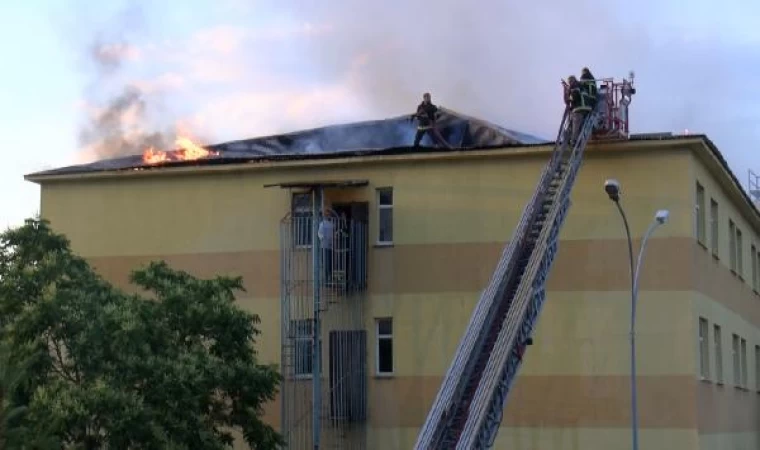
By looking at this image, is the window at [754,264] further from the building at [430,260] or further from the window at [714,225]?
the window at [714,225]

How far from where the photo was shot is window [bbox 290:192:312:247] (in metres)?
31.4

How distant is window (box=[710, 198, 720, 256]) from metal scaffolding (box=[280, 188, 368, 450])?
9.29 meters

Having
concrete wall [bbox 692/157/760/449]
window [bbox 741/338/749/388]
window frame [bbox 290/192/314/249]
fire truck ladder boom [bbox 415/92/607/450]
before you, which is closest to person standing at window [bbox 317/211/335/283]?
window frame [bbox 290/192/314/249]

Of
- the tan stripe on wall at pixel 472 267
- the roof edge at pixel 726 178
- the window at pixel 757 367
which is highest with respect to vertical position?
the roof edge at pixel 726 178

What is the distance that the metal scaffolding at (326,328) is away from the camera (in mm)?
30484

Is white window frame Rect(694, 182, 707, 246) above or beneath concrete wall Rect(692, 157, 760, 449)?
above

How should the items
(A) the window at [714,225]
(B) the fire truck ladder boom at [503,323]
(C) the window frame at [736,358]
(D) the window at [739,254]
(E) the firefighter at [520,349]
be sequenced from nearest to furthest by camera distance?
(B) the fire truck ladder boom at [503,323]
(E) the firefighter at [520,349]
(A) the window at [714,225]
(C) the window frame at [736,358]
(D) the window at [739,254]

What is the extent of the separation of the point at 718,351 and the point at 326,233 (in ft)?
36.8

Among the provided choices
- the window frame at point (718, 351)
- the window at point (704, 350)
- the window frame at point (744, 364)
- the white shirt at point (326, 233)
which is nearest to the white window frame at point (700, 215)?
the window at point (704, 350)

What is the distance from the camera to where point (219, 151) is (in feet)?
114

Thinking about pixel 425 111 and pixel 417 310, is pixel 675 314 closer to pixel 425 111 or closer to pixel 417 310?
pixel 417 310

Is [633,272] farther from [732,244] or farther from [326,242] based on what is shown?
[732,244]

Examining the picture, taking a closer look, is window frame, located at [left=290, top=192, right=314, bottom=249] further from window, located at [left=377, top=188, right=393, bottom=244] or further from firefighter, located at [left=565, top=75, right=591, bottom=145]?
firefighter, located at [left=565, top=75, right=591, bottom=145]

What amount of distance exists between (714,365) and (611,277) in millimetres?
4903
